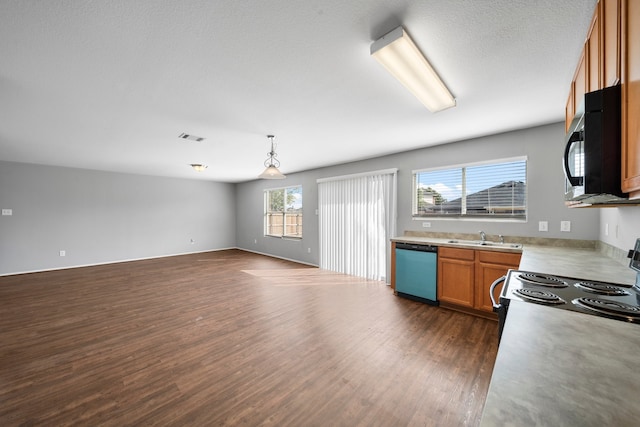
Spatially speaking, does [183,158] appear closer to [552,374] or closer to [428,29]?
[428,29]

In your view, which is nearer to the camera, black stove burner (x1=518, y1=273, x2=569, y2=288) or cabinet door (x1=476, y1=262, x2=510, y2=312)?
black stove burner (x1=518, y1=273, x2=569, y2=288)

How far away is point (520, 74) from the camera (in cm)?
201

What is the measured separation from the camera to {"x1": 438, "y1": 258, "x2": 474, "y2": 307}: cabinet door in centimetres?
318

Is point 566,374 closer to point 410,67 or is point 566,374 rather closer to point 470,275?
point 410,67

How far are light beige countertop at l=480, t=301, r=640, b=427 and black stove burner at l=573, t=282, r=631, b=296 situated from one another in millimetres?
490

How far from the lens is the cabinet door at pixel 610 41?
94cm

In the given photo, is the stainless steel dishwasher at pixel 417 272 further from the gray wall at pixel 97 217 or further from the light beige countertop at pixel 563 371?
the gray wall at pixel 97 217

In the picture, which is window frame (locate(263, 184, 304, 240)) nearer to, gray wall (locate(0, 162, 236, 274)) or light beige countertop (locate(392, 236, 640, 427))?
gray wall (locate(0, 162, 236, 274))

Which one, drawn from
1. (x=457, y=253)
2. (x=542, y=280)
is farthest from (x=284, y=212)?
(x=542, y=280)

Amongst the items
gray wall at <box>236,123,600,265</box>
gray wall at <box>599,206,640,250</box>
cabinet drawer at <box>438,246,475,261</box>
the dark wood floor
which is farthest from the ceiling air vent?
gray wall at <box>599,206,640,250</box>

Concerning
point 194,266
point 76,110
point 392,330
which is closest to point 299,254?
point 194,266

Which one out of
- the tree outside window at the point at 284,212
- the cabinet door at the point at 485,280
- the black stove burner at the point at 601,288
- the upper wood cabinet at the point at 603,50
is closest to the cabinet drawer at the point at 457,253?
the cabinet door at the point at 485,280

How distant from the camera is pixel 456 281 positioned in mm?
3287

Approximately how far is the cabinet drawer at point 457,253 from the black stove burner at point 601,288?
1717 mm
